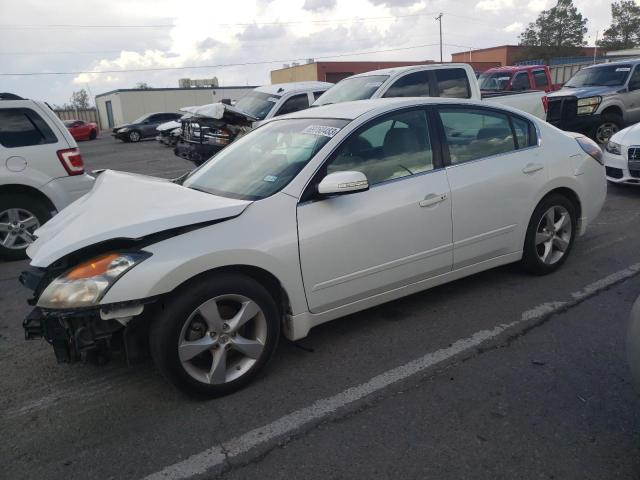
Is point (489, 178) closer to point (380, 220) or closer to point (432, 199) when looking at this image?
point (432, 199)

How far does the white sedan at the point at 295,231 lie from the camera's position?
109 inches

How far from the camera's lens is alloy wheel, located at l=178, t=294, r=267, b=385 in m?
2.87

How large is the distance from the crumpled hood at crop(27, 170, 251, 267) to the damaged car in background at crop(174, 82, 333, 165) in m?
4.95

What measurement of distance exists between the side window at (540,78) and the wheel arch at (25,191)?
1347 cm

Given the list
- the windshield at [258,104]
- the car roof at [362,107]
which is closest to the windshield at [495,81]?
the windshield at [258,104]

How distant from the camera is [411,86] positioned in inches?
338

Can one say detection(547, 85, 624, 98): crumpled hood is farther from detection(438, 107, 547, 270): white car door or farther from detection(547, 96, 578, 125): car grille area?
detection(438, 107, 547, 270): white car door

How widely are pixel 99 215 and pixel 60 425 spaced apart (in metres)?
1.20

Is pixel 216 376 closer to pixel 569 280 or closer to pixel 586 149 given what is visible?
pixel 569 280

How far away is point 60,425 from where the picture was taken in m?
2.86

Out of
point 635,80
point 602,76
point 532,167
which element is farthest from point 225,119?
point 635,80

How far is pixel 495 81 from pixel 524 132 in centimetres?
1196

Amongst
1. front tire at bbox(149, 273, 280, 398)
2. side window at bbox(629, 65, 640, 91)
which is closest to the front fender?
front tire at bbox(149, 273, 280, 398)

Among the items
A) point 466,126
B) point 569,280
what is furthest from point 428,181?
point 569,280
